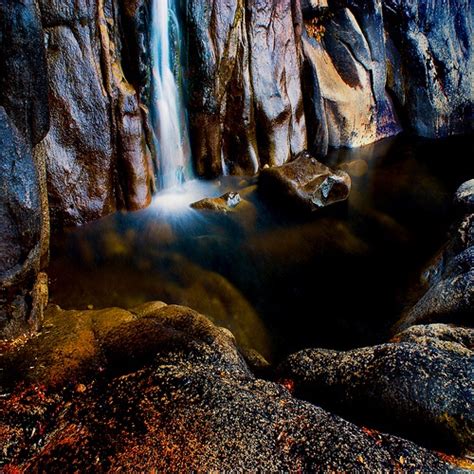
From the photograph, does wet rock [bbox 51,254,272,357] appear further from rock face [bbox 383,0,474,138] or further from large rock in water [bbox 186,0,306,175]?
rock face [bbox 383,0,474,138]

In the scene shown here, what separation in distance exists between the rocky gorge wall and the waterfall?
23 centimetres

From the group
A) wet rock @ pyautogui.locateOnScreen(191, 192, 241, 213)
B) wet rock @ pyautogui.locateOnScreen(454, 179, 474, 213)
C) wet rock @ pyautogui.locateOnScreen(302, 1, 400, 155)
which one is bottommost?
wet rock @ pyautogui.locateOnScreen(454, 179, 474, 213)

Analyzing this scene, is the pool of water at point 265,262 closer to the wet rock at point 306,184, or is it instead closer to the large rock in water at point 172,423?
the wet rock at point 306,184

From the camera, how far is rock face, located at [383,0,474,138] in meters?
12.2

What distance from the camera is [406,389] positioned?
2297 millimetres

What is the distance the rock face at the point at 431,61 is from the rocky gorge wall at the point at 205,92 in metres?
0.04

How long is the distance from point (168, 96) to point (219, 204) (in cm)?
241

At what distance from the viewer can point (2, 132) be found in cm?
291

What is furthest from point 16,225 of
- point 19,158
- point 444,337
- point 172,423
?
point 444,337

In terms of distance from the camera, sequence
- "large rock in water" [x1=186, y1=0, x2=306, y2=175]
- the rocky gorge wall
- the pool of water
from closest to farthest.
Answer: the rocky gorge wall → the pool of water → "large rock in water" [x1=186, y1=0, x2=306, y2=175]

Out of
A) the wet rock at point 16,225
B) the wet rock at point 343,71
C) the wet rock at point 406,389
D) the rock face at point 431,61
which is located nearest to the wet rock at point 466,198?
the wet rock at point 406,389

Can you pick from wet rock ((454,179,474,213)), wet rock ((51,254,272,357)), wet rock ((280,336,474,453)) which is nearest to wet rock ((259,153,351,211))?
wet rock ((454,179,474,213))

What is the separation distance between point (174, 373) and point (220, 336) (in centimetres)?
82

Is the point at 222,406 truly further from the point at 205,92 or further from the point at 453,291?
the point at 205,92
